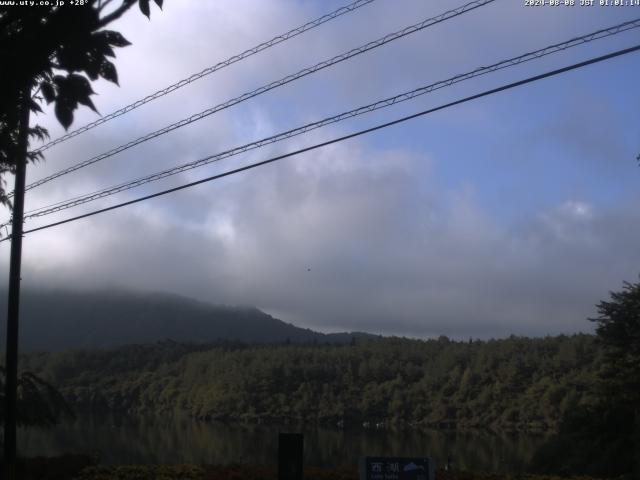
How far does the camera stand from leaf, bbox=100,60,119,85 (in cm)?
530

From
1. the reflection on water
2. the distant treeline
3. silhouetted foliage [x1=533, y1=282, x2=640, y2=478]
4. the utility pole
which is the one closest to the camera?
the utility pole

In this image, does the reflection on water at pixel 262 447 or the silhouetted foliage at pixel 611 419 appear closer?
the silhouetted foliage at pixel 611 419

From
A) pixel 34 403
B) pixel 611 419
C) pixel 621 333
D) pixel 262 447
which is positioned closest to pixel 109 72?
pixel 34 403

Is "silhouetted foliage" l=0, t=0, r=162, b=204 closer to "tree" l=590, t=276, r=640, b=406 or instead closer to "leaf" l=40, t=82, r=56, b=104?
"leaf" l=40, t=82, r=56, b=104

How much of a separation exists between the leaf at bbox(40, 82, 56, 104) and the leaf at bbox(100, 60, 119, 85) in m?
0.33

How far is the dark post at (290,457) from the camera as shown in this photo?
36.9 ft

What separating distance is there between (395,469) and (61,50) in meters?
7.68

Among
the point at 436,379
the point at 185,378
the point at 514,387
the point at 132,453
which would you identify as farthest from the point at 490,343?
the point at 132,453

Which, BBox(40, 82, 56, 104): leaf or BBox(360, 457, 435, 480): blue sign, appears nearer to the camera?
BBox(40, 82, 56, 104): leaf

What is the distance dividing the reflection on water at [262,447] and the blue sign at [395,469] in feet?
59.2

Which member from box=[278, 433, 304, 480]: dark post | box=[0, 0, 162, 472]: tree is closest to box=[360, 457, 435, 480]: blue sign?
box=[278, 433, 304, 480]: dark post

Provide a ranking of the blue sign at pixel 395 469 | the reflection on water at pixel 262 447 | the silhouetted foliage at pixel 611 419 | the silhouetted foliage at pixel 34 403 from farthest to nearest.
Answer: the reflection on water at pixel 262 447 → the silhouetted foliage at pixel 611 419 → the silhouetted foliage at pixel 34 403 → the blue sign at pixel 395 469

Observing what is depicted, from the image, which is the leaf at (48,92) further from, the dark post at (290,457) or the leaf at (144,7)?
the dark post at (290,457)

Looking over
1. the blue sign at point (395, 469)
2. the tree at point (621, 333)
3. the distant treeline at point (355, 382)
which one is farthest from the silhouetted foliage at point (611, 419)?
the distant treeline at point (355, 382)
